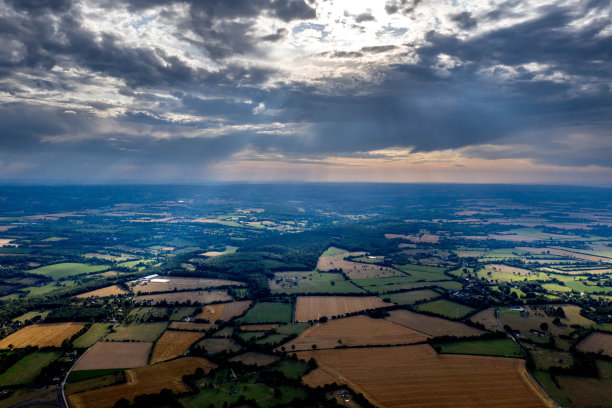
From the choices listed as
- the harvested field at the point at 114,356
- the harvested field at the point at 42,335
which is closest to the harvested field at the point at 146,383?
the harvested field at the point at 114,356

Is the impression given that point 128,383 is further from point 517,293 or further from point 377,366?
point 517,293

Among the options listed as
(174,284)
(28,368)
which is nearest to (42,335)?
(28,368)

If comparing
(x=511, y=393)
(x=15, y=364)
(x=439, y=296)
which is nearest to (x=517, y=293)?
(x=439, y=296)

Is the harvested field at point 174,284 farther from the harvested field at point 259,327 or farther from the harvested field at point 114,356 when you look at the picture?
the harvested field at point 114,356

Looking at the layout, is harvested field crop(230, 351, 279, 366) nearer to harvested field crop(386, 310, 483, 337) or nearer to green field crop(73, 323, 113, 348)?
green field crop(73, 323, 113, 348)

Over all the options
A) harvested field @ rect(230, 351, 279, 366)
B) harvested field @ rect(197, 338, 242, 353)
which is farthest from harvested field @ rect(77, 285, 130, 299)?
harvested field @ rect(230, 351, 279, 366)
